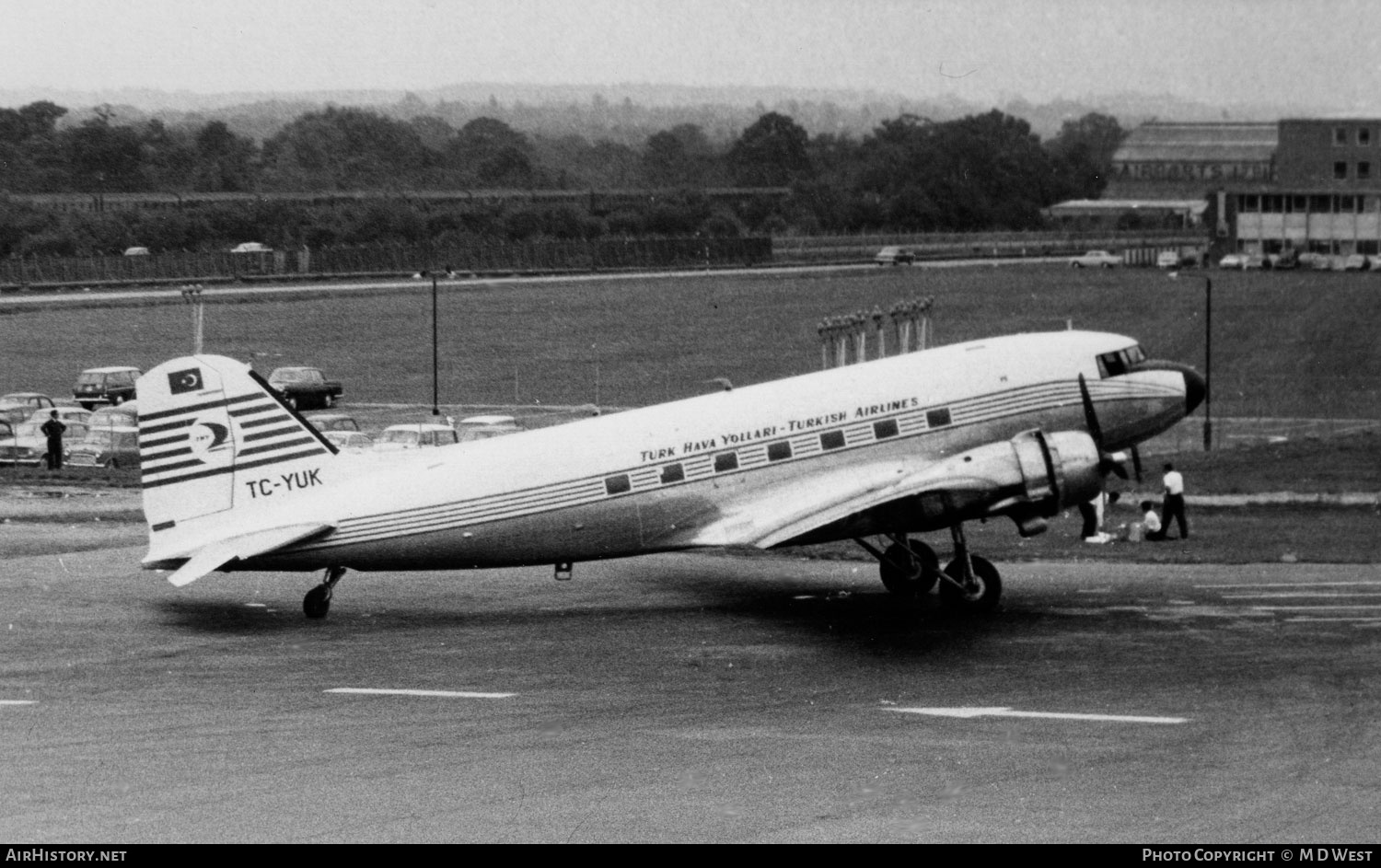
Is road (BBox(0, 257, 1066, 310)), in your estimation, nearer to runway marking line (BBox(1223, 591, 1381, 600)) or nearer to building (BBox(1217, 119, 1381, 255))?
runway marking line (BBox(1223, 591, 1381, 600))

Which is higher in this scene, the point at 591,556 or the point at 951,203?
the point at 951,203

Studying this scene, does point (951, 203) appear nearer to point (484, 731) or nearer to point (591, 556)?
point (591, 556)

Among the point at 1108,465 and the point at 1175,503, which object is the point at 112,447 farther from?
the point at 1108,465

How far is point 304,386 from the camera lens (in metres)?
67.6

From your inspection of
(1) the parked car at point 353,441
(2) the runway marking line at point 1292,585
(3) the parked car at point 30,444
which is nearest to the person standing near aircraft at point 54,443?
(3) the parked car at point 30,444

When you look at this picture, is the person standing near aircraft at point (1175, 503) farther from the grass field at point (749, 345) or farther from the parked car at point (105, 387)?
the parked car at point (105, 387)

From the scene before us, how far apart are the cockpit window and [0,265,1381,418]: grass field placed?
40.9 metres

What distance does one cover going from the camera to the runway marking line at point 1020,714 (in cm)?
2164

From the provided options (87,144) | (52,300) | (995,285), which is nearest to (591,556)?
(52,300)

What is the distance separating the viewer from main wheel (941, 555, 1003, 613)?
30000mm

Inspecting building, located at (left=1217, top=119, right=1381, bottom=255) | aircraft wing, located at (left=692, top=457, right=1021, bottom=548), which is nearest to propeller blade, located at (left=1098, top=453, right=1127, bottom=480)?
aircraft wing, located at (left=692, top=457, right=1021, bottom=548)

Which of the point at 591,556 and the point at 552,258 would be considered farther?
the point at 552,258

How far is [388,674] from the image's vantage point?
82.3ft

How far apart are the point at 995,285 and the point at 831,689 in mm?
99633
